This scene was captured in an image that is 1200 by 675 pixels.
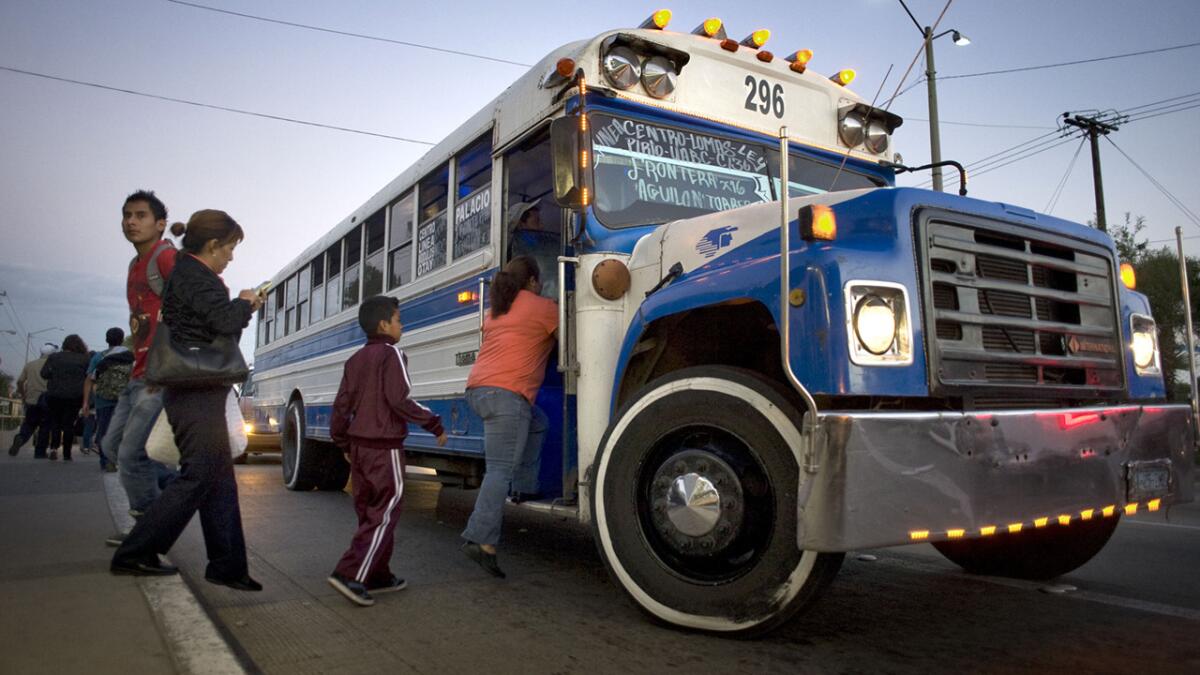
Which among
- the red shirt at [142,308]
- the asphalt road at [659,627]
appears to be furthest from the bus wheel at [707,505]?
the red shirt at [142,308]

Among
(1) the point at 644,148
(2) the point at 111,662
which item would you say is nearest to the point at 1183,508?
(1) the point at 644,148

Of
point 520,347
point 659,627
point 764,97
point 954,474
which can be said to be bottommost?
point 659,627

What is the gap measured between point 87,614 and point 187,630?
0.50m

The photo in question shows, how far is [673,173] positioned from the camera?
14.3 feet

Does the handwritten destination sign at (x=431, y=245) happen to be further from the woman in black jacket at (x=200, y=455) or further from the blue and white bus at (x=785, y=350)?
the woman in black jacket at (x=200, y=455)

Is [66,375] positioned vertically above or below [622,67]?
below

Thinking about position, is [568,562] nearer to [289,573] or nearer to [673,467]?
[289,573]

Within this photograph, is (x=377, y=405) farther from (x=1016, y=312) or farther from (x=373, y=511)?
(x=1016, y=312)

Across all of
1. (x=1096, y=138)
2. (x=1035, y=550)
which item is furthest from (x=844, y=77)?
(x=1096, y=138)

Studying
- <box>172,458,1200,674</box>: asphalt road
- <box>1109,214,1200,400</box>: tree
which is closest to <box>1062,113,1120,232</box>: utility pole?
<box>1109,214,1200,400</box>: tree

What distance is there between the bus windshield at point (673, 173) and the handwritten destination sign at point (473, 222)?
44.7 inches

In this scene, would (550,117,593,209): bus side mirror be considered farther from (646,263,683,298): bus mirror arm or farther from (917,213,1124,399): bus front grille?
(917,213,1124,399): bus front grille

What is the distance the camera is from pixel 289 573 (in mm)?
4406

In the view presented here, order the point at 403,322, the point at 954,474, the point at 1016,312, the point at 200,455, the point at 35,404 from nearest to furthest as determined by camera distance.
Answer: the point at 954,474 < the point at 1016,312 < the point at 200,455 < the point at 403,322 < the point at 35,404
